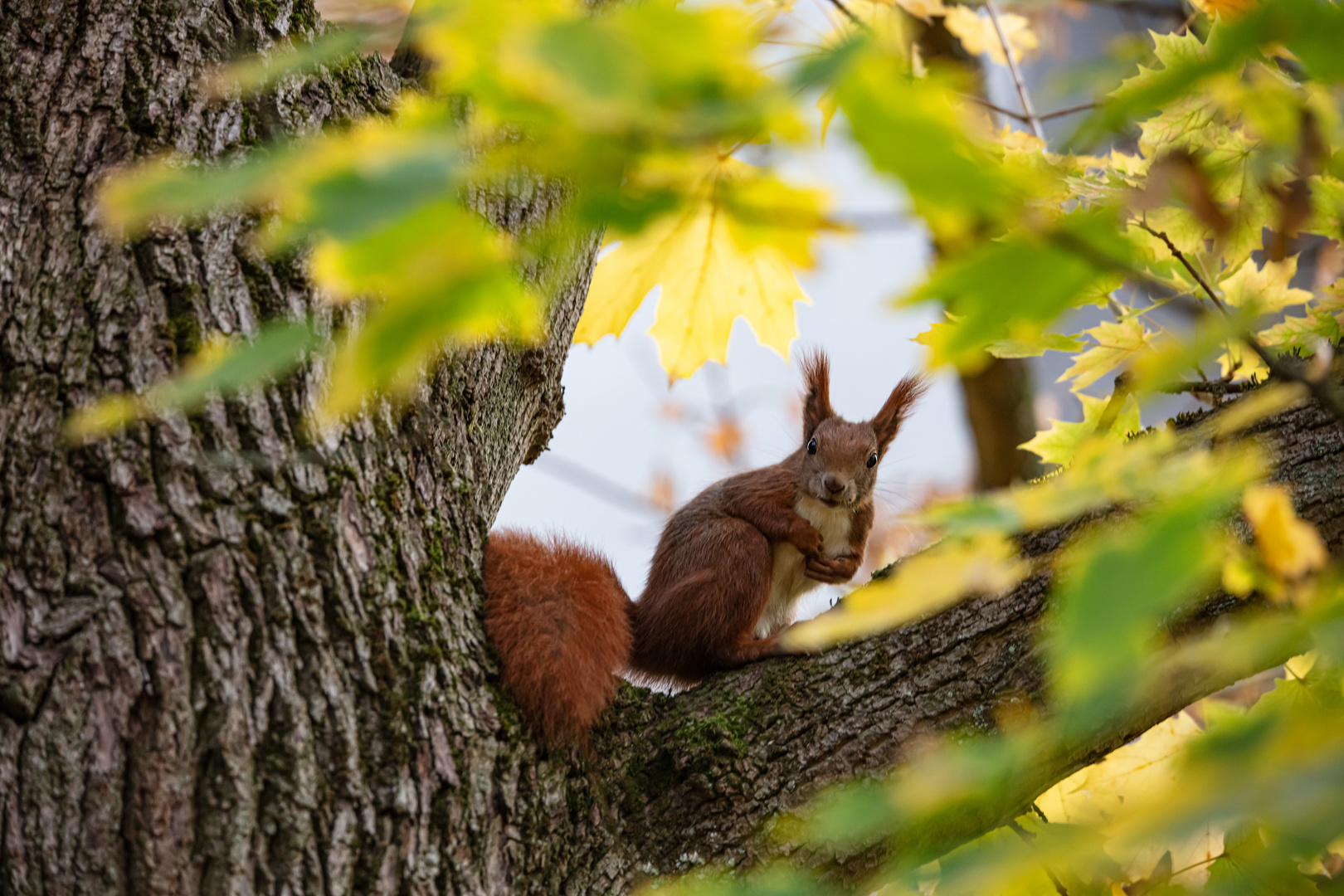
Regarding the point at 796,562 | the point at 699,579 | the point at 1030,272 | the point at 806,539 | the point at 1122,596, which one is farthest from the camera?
the point at 796,562

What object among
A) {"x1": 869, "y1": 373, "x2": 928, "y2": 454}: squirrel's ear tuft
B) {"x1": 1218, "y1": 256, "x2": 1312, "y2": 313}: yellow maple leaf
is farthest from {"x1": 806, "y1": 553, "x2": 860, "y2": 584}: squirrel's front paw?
{"x1": 1218, "y1": 256, "x2": 1312, "y2": 313}: yellow maple leaf

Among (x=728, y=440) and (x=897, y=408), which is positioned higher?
(x=728, y=440)

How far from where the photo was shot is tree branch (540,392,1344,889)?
141 cm

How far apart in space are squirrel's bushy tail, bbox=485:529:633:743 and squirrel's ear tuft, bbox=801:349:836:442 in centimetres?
118

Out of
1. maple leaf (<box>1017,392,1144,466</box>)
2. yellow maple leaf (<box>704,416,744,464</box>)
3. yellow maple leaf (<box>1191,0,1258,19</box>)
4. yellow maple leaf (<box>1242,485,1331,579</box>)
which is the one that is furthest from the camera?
yellow maple leaf (<box>704,416,744,464</box>)

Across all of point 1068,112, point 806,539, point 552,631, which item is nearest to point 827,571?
point 806,539

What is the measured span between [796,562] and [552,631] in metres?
1.06

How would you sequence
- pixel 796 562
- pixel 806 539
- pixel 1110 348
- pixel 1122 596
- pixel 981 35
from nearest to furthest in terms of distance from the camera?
1. pixel 1122 596
2. pixel 1110 348
3. pixel 806 539
4. pixel 796 562
5. pixel 981 35

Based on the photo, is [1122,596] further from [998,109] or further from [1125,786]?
[998,109]

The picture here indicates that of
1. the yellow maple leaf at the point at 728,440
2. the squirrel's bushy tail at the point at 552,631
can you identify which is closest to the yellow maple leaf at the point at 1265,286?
the squirrel's bushy tail at the point at 552,631

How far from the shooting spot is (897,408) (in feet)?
8.62

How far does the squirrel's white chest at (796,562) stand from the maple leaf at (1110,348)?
0.70 meters

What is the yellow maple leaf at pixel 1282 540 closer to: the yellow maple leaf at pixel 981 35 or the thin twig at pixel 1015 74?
the thin twig at pixel 1015 74

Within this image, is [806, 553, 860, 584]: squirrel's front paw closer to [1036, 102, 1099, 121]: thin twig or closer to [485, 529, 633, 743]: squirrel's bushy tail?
[485, 529, 633, 743]: squirrel's bushy tail
